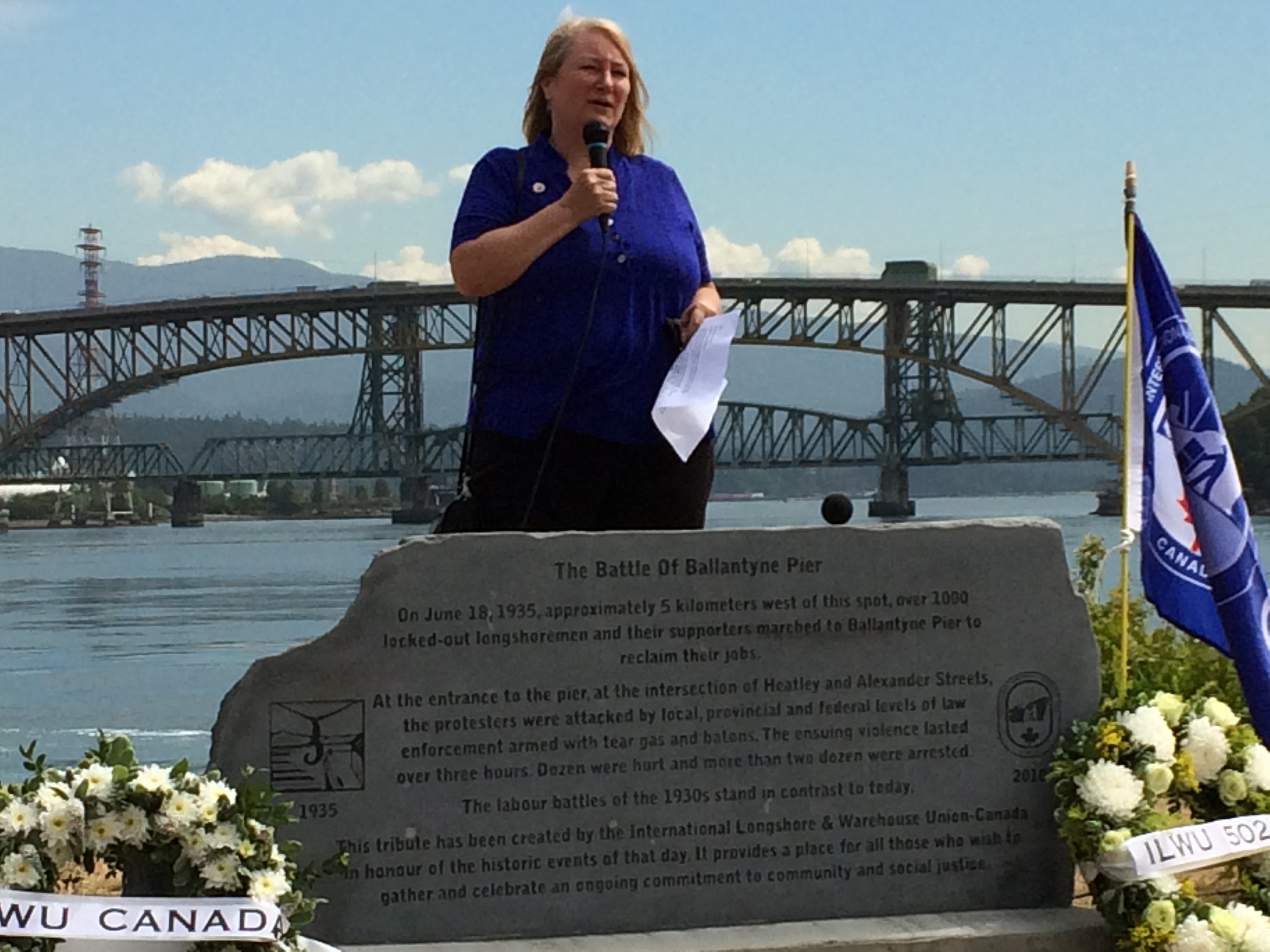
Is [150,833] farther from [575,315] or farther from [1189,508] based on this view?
[1189,508]

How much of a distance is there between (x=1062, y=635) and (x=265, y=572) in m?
25.4

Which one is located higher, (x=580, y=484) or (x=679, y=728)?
(x=580, y=484)

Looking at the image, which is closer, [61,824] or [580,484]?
[61,824]

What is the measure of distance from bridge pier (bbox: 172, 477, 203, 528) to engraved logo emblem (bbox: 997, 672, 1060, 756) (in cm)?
5888

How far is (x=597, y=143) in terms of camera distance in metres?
3.91

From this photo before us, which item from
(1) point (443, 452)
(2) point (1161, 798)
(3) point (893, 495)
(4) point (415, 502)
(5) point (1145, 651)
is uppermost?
(1) point (443, 452)

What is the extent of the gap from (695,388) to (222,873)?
56.6 inches

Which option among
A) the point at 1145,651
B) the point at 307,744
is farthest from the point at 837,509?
the point at 1145,651

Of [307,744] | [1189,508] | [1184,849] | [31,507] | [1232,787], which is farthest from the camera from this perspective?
[31,507]

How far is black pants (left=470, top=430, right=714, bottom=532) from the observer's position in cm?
415

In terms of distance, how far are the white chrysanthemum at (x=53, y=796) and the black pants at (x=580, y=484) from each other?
1099mm

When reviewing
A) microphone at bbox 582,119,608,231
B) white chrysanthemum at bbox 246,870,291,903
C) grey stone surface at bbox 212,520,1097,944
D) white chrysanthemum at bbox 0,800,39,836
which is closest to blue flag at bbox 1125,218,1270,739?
grey stone surface at bbox 212,520,1097,944

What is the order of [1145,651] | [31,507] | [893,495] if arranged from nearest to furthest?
[1145,651]
[893,495]
[31,507]

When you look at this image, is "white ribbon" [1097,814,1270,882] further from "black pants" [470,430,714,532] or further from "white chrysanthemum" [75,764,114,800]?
"white chrysanthemum" [75,764,114,800]
